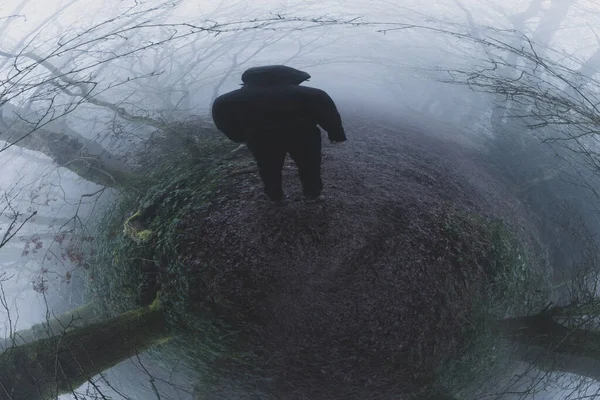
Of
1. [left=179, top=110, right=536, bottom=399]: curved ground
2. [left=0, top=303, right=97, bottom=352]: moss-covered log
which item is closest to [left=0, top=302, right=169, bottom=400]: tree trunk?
[left=0, top=303, right=97, bottom=352]: moss-covered log

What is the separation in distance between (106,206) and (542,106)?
5.14 m

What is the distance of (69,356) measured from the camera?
3.37 metres

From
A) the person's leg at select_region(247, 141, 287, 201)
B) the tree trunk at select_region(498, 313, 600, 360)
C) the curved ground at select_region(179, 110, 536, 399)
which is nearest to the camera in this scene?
the tree trunk at select_region(498, 313, 600, 360)

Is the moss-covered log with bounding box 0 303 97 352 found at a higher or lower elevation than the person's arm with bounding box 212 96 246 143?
lower

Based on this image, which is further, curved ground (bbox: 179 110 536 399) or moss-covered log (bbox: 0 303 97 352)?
curved ground (bbox: 179 110 536 399)

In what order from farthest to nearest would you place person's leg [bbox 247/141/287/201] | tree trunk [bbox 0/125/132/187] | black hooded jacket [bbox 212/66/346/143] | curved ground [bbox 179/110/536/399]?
1. tree trunk [bbox 0/125/132/187]
2. curved ground [bbox 179/110/536/399]
3. person's leg [bbox 247/141/287/201]
4. black hooded jacket [bbox 212/66/346/143]

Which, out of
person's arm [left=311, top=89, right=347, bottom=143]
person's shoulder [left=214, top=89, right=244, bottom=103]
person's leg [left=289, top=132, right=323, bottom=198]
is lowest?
person's leg [left=289, top=132, right=323, bottom=198]

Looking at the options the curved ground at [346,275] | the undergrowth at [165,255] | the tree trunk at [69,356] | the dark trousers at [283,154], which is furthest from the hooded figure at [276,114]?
the tree trunk at [69,356]

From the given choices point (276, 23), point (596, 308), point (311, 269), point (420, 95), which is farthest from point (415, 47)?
point (596, 308)

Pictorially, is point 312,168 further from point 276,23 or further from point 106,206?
point 106,206

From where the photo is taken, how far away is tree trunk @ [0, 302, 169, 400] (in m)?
3.17

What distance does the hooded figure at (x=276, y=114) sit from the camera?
332cm

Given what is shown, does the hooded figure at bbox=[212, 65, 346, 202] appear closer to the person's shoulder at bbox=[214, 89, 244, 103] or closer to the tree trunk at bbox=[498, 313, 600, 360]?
the person's shoulder at bbox=[214, 89, 244, 103]

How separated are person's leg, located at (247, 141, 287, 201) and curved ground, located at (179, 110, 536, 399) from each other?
0.76 m
